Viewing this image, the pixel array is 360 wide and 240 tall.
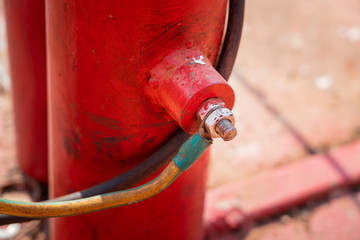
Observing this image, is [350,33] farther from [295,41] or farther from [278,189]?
[278,189]

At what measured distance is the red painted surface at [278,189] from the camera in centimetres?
168

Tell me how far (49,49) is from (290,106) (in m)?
1.65

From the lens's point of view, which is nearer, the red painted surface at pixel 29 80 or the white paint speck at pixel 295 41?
the red painted surface at pixel 29 80

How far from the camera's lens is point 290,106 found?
233 centimetres

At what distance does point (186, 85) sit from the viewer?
0.83 metres

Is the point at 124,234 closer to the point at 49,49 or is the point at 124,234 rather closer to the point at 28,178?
the point at 49,49

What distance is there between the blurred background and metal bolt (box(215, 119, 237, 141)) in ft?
3.13

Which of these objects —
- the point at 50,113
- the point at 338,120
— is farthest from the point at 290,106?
the point at 50,113

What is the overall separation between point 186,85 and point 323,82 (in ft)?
6.21

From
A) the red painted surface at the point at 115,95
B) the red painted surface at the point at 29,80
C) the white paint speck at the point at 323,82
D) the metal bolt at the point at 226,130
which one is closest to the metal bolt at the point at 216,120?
the metal bolt at the point at 226,130

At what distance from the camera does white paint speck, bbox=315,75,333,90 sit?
97.8 inches

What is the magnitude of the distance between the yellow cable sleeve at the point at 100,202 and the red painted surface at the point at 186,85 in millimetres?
110

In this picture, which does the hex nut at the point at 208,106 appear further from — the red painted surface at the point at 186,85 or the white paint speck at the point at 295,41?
the white paint speck at the point at 295,41

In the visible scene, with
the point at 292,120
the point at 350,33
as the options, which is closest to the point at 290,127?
the point at 292,120
